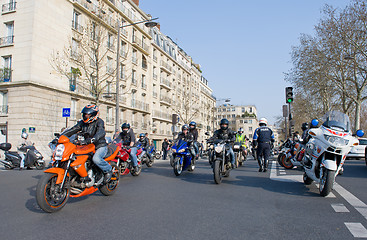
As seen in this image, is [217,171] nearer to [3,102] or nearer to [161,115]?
[3,102]

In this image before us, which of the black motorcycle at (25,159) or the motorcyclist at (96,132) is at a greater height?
the motorcyclist at (96,132)

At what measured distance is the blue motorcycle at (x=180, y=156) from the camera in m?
9.51

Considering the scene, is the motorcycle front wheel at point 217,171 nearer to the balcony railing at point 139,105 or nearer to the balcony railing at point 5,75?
the balcony railing at point 5,75

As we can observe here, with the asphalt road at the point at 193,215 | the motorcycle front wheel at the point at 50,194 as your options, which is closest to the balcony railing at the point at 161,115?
the asphalt road at the point at 193,215

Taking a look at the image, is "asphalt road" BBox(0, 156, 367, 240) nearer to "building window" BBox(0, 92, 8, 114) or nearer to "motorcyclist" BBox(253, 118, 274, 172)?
"motorcyclist" BBox(253, 118, 274, 172)

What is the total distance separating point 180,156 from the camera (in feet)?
31.9

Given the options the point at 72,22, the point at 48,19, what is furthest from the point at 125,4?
the point at 48,19

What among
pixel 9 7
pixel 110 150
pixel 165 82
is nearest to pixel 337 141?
pixel 110 150

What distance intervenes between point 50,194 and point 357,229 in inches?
161

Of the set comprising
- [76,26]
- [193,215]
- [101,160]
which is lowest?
[193,215]

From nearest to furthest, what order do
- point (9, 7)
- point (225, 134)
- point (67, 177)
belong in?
point (67, 177) → point (225, 134) → point (9, 7)

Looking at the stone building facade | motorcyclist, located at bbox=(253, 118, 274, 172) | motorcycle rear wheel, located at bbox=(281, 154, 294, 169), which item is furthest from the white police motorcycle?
the stone building facade

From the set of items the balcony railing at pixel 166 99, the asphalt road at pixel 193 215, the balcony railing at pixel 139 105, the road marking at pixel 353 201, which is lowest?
the asphalt road at pixel 193 215

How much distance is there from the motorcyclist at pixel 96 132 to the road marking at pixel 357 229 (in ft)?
12.5
